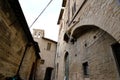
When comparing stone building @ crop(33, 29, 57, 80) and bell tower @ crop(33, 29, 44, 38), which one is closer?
stone building @ crop(33, 29, 57, 80)

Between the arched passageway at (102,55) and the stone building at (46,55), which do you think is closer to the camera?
the arched passageway at (102,55)

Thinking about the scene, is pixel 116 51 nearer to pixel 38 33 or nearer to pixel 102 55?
pixel 102 55

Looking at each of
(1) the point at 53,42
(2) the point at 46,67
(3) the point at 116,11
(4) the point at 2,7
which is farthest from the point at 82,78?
(1) the point at 53,42

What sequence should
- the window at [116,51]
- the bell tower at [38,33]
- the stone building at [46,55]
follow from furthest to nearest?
the bell tower at [38,33], the stone building at [46,55], the window at [116,51]

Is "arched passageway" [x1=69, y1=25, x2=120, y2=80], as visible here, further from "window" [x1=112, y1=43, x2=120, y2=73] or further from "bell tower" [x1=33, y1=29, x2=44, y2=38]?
"bell tower" [x1=33, y1=29, x2=44, y2=38]

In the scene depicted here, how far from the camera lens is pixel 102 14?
3.31 metres

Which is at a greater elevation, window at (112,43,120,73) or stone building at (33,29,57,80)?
stone building at (33,29,57,80)

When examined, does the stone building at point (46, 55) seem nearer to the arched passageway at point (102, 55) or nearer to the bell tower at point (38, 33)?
the bell tower at point (38, 33)

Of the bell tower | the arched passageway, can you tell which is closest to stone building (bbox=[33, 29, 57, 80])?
the bell tower

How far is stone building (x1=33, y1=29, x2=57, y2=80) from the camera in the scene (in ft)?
54.4

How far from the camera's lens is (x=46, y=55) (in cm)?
1775

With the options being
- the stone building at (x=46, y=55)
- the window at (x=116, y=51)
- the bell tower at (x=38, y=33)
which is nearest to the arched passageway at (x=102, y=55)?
the window at (x=116, y=51)

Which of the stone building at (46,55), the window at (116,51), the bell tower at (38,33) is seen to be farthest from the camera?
the bell tower at (38,33)

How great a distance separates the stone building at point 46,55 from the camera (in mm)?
16578
